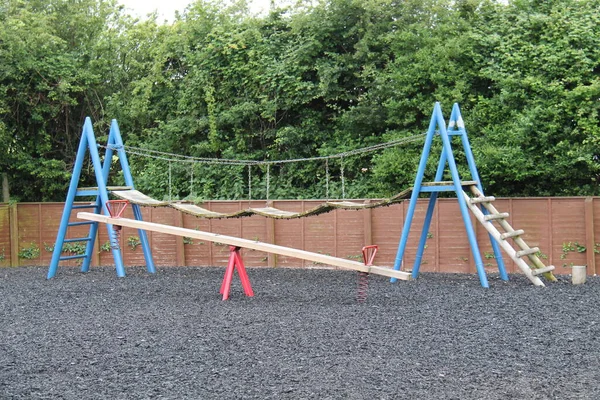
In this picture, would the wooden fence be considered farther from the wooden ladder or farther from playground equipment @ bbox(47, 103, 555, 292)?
the wooden ladder

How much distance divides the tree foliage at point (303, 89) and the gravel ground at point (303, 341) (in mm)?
3616

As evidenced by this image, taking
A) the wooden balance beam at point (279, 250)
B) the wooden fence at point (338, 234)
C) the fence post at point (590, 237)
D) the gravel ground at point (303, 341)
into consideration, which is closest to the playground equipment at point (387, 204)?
the wooden balance beam at point (279, 250)

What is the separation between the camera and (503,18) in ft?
47.0

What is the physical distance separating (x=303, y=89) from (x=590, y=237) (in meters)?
6.84

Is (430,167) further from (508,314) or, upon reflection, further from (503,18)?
(508,314)

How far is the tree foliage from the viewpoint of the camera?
1339cm

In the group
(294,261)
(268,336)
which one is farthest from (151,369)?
(294,261)

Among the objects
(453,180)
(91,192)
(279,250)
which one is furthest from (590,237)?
(91,192)

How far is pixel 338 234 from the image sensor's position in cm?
1391

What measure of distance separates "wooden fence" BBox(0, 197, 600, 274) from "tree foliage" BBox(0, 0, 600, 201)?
94cm

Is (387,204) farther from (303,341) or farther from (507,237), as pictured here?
(303,341)

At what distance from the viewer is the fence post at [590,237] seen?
40.4 feet

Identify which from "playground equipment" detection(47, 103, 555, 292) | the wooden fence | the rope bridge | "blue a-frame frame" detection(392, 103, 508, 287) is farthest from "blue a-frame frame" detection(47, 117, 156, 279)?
"blue a-frame frame" detection(392, 103, 508, 287)

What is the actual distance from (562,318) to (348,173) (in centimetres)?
843
